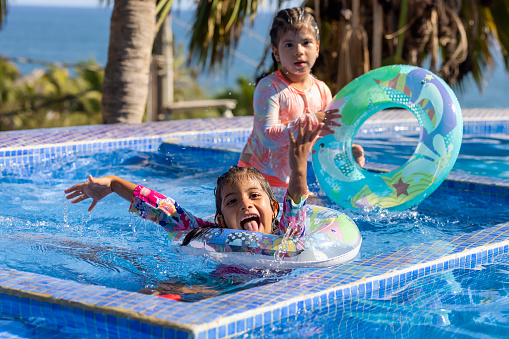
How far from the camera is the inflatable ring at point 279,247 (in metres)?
3.21

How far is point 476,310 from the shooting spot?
10.2 ft

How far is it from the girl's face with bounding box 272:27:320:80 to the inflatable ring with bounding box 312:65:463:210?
0.32 metres

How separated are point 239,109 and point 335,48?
562cm

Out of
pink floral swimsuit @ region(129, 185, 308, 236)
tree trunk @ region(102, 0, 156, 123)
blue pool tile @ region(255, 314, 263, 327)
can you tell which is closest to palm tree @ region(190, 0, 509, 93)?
tree trunk @ region(102, 0, 156, 123)

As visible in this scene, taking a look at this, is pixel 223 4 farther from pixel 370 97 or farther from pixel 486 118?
pixel 370 97

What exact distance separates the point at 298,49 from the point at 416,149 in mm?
1011

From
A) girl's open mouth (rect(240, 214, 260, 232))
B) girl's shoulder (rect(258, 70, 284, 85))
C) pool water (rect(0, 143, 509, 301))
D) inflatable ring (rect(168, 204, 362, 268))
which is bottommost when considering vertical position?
pool water (rect(0, 143, 509, 301))

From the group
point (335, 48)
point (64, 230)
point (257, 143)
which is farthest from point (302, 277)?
point (335, 48)

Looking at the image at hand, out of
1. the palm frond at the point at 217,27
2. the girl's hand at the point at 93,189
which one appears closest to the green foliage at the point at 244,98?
the palm frond at the point at 217,27

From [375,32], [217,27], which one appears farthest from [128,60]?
[375,32]

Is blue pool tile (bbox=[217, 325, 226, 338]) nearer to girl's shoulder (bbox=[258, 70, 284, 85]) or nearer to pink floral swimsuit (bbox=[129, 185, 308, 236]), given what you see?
pink floral swimsuit (bbox=[129, 185, 308, 236])

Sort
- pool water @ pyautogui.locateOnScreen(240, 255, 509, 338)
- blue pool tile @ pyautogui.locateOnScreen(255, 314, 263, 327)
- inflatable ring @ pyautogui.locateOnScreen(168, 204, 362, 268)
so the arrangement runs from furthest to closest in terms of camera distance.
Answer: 1. inflatable ring @ pyautogui.locateOnScreen(168, 204, 362, 268)
2. pool water @ pyautogui.locateOnScreen(240, 255, 509, 338)
3. blue pool tile @ pyautogui.locateOnScreen(255, 314, 263, 327)

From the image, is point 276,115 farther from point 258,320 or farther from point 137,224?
point 258,320

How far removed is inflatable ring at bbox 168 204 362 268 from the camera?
321 cm
